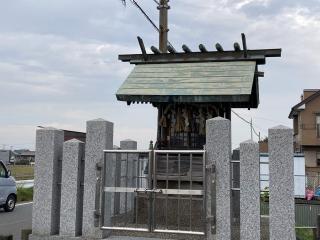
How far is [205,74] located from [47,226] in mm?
4046

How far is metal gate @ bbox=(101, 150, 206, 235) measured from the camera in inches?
277

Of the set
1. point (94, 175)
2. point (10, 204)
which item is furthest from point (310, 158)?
point (94, 175)

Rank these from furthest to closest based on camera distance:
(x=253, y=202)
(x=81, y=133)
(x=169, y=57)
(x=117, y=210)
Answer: (x=81, y=133) < (x=169, y=57) < (x=117, y=210) < (x=253, y=202)

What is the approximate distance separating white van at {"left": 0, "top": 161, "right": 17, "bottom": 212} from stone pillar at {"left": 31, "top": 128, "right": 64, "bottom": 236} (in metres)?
9.61

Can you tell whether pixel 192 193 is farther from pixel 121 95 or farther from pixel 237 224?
pixel 121 95

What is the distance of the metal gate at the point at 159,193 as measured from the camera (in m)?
7.05

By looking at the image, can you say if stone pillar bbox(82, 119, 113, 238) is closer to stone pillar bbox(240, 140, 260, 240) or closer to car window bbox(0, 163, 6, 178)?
stone pillar bbox(240, 140, 260, 240)

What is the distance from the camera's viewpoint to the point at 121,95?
830cm

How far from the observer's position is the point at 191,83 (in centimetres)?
841

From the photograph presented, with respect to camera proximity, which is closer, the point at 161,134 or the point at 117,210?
the point at 117,210

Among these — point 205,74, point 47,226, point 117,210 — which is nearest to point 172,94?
point 205,74

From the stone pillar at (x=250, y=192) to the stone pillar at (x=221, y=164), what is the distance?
21 centimetres

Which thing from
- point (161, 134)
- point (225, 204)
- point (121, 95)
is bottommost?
point (225, 204)

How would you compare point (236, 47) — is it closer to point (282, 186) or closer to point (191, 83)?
point (191, 83)
